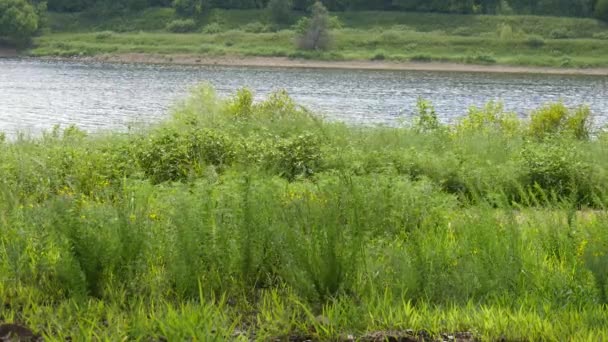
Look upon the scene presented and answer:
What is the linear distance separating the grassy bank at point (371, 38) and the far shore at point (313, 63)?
3.31 feet

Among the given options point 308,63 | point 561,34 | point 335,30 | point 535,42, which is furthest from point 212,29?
point 561,34

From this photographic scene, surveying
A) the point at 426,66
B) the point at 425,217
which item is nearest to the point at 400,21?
the point at 426,66

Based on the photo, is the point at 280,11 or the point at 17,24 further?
the point at 280,11

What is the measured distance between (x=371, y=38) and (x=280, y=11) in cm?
2217

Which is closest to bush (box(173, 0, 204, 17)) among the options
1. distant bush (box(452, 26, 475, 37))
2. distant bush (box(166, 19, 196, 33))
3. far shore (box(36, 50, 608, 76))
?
distant bush (box(166, 19, 196, 33))

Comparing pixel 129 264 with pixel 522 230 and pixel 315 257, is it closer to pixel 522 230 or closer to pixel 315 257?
pixel 315 257

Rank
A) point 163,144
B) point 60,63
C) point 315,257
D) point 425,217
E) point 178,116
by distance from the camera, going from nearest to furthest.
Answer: point 315,257
point 425,217
point 163,144
point 178,116
point 60,63

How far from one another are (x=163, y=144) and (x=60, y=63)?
233 feet

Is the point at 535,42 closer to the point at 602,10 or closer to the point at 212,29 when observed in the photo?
the point at 602,10

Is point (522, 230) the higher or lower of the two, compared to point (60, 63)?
higher

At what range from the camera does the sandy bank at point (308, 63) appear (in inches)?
2992

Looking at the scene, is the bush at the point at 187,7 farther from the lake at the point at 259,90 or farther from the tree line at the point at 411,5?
the lake at the point at 259,90

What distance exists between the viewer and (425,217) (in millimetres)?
7012

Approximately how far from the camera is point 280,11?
106 meters
